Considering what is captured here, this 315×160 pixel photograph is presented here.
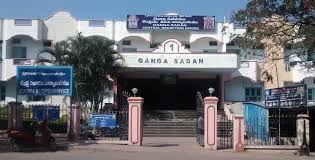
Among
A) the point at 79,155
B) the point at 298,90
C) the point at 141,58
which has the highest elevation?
the point at 141,58

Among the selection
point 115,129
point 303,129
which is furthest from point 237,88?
point 303,129

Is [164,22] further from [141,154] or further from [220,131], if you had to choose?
[141,154]

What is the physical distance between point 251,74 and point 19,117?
2130cm

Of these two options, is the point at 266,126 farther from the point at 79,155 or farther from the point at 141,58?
the point at 141,58

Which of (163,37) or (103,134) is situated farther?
(163,37)

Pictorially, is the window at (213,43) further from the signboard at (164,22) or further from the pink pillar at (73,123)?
the pink pillar at (73,123)

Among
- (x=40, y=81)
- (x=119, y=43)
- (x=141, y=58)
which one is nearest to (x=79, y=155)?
(x=40, y=81)

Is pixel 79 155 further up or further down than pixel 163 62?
further down

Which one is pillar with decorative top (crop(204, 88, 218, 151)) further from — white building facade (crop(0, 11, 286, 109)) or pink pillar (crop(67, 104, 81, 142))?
white building facade (crop(0, 11, 286, 109))

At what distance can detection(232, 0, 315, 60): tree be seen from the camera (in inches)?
760

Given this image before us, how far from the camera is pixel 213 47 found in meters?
45.2

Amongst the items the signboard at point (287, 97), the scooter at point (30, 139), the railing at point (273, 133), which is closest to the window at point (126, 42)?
the signboard at point (287, 97)

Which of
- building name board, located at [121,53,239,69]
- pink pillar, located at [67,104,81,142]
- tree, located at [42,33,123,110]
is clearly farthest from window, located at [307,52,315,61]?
building name board, located at [121,53,239,69]

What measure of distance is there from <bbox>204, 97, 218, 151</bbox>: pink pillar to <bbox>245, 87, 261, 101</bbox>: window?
19849 mm
